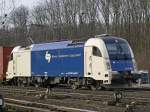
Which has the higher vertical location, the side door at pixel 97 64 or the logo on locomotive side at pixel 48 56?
the logo on locomotive side at pixel 48 56

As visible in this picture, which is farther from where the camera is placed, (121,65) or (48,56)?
(48,56)

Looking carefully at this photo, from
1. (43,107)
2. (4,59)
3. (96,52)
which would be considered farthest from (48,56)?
(43,107)

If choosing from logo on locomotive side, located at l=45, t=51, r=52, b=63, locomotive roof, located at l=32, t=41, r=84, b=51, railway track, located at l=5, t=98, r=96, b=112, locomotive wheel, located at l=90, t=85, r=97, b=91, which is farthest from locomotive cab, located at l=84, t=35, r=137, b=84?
railway track, located at l=5, t=98, r=96, b=112

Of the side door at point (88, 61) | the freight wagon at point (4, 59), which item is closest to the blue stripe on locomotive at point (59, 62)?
the side door at point (88, 61)

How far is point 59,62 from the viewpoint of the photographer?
108 ft

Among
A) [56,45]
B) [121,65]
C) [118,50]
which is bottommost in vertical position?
[121,65]

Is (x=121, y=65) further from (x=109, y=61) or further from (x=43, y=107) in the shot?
(x=43, y=107)

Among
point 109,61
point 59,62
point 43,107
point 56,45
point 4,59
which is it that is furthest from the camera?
point 4,59

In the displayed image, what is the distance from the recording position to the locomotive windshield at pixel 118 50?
29.1 m

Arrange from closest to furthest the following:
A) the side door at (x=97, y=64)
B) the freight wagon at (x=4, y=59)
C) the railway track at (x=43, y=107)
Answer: the railway track at (x=43, y=107), the side door at (x=97, y=64), the freight wagon at (x=4, y=59)

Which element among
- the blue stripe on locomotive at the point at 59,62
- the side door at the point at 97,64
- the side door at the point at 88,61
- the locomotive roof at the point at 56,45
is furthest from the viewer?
the locomotive roof at the point at 56,45

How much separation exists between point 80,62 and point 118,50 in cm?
285

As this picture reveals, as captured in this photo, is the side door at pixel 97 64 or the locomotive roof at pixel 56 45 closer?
the side door at pixel 97 64

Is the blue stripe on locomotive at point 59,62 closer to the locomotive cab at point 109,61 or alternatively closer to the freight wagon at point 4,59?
the locomotive cab at point 109,61
